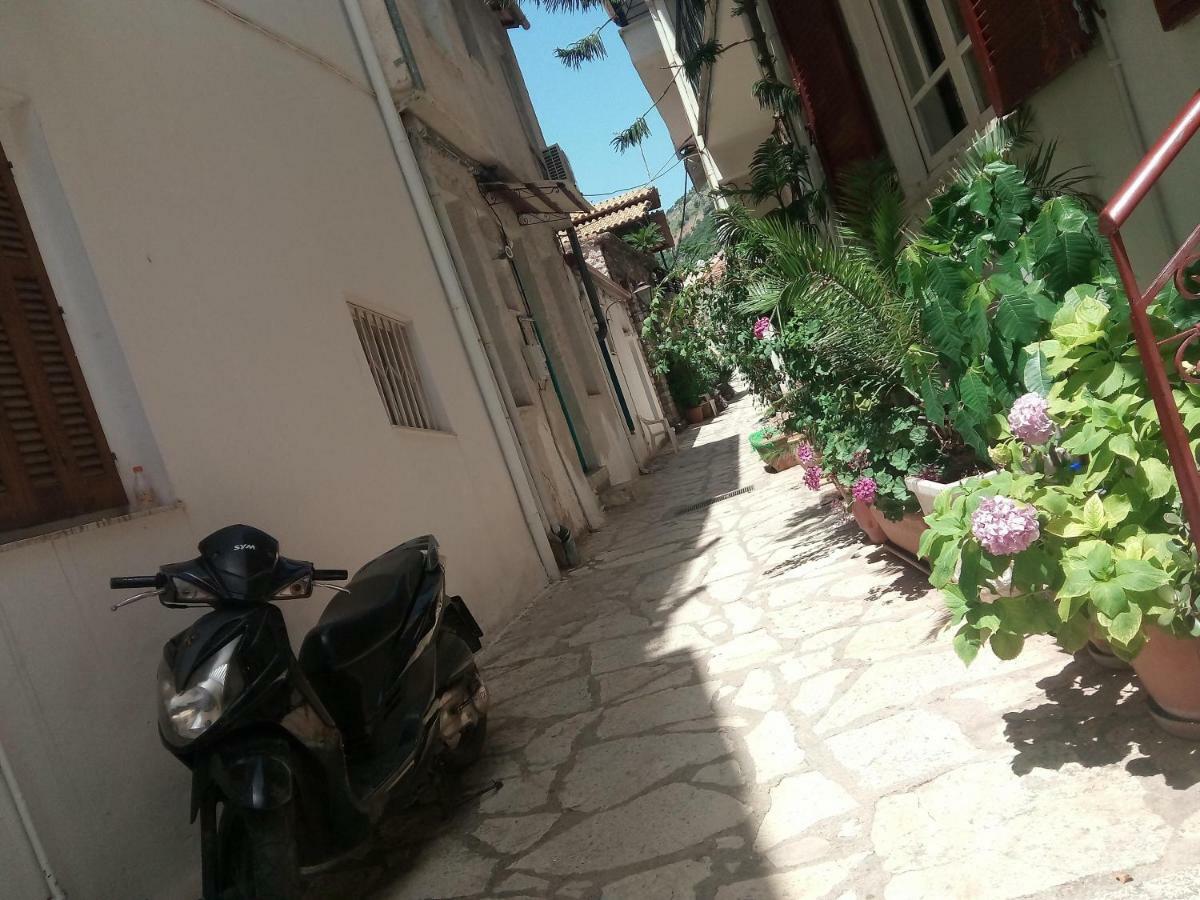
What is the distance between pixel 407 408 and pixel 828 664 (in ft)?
12.7

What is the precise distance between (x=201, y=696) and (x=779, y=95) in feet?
21.3

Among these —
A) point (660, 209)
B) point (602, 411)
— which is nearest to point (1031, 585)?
point (602, 411)

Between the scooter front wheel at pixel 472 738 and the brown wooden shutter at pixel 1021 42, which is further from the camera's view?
the scooter front wheel at pixel 472 738

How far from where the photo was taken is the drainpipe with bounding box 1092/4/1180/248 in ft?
11.9

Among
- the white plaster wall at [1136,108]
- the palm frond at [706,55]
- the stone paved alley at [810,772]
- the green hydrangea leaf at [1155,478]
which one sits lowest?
the stone paved alley at [810,772]

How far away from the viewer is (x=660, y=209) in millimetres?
26047

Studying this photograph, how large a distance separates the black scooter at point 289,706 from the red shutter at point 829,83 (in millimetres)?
4249

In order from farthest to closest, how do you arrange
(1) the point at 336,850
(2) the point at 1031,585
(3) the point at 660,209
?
(3) the point at 660,209, (1) the point at 336,850, (2) the point at 1031,585

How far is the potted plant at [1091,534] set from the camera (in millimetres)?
2355

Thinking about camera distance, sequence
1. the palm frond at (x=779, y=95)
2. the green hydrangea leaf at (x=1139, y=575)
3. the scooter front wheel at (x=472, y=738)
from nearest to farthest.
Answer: the green hydrangea leaf at (x=1139, y=575) → the scooter front wheel at (x=472, y=738) → the palm frond at (x=779, y=95)

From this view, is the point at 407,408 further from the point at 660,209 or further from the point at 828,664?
the point at 660,209

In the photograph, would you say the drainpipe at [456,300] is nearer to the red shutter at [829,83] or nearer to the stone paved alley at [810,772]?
the stone paved alley at [810,772]

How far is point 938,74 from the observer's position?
227 inches

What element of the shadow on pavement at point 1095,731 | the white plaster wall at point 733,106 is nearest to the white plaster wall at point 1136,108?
the shadow on pavement at point 1095,731
